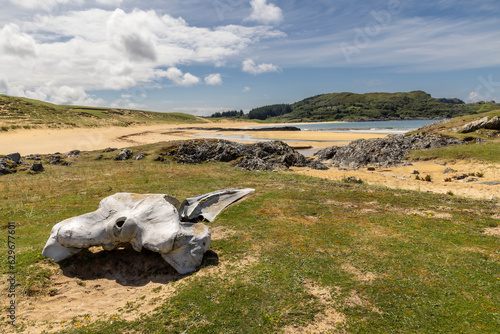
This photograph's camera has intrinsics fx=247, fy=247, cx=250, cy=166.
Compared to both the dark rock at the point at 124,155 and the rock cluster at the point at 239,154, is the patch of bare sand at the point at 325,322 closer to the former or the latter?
the rock cluster at the point at 239,154

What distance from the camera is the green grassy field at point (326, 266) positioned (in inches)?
346

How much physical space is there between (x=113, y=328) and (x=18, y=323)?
3.36 metres

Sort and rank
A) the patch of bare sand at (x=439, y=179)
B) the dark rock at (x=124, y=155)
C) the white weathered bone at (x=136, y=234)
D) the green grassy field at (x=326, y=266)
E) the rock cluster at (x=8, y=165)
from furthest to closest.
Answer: the dark rock at (x=124, y=155) < the rock cluster at (x=8, y=165) < the patch of bare sand at (x=439, y=179) < the white weathered bone at (x=136, y=234) < the green grassy field at (x=326, y=266)

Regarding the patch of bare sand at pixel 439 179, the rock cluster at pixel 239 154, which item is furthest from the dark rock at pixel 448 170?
the rock cluster at pixel 239 154

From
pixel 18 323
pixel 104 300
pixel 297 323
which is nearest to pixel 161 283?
pixel 104 300

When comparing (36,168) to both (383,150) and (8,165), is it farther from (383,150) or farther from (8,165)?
(383,150)

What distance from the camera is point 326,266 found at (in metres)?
12.1

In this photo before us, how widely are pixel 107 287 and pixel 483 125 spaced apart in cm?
7534

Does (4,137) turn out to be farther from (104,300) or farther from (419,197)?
(419,197)

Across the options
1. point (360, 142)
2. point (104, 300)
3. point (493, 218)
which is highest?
point (360, 142)

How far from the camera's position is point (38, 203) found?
20641 mm

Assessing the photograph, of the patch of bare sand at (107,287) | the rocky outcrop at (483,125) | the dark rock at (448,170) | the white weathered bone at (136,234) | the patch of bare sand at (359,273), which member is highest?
the rocky outcrop at (483,125)

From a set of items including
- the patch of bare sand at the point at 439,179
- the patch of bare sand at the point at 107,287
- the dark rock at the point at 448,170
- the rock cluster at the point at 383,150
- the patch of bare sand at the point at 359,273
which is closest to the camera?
the patch of bare sand at the point at 107,287

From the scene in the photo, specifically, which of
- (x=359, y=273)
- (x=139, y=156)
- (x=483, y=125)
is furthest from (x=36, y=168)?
(x=483, y=125)
